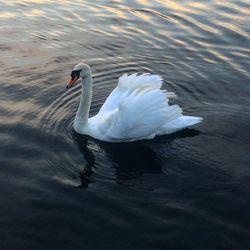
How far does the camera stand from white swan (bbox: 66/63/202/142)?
1201 cm

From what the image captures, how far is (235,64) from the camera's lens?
1678 cm

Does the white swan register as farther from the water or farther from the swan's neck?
the water

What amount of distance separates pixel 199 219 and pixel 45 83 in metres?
7.30

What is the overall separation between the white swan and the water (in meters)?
0.30

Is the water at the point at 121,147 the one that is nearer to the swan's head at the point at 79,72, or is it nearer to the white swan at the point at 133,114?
the white swan at the point at 133,114

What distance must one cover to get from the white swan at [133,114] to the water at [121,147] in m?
0.30

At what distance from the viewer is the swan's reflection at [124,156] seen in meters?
11.3

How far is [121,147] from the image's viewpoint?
12391 mm

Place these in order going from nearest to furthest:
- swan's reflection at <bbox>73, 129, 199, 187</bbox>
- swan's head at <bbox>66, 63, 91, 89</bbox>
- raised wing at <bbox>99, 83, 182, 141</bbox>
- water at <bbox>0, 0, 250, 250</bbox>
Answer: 1. water at <bbox>0, 0, 250, 250</bbox>
2. swan's reflection at <bbox>73, 129, 199, 187</bbox>
3. raised wing at <bbox>99, 83, 182, 141</bbox>
4. swan's head at <bbox>66, 63, 91, 89</bbox>

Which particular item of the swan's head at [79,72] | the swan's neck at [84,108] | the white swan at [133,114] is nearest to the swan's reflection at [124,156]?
the white swan at [133,114]

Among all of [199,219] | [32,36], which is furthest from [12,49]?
[199,219]

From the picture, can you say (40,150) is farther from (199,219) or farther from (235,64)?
(235,64)

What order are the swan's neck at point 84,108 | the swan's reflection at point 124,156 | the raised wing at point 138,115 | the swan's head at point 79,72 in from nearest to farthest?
the swan's reflection at point 124,156 → the raised wing at point 138,115 → the swan's head at point 79,72 → the swan's neck at point 84,108

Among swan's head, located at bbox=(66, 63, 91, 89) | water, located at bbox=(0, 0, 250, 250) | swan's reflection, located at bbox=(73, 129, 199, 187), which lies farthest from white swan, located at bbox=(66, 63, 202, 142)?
water, located at bbox=(0, 0, 250, 250)
